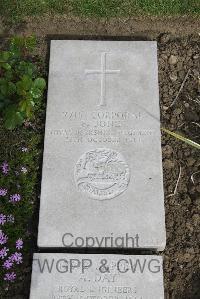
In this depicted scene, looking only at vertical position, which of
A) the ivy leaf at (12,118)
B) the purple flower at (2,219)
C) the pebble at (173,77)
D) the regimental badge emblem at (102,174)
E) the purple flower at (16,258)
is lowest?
the purple flower at (16,258)

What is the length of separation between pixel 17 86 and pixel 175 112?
4.46ft

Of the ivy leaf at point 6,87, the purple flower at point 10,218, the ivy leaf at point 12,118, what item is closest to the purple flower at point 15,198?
the purple flower at point 10,218

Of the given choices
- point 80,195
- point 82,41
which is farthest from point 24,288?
point 82,41

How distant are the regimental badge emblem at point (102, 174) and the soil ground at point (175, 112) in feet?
1.40

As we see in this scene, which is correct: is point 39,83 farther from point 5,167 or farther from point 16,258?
point 16,258

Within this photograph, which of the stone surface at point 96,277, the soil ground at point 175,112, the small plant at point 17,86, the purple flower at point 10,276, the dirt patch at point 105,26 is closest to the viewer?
the stone surface at point 96,277

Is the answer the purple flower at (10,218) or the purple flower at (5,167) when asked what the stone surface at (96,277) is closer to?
the purple flower at (10,218)

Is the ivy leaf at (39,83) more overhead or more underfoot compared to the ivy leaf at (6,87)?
more overhead

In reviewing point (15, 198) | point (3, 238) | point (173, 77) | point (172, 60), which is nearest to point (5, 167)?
point (15, 198)

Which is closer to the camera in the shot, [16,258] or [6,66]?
[16,258]

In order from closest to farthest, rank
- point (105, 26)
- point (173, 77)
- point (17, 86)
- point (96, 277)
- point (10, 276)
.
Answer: point (96, 277), point (10, 276), point (17, 86), point (173, 77), point (105, 26)

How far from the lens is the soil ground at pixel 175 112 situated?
3.61 metres

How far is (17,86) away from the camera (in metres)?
3.78

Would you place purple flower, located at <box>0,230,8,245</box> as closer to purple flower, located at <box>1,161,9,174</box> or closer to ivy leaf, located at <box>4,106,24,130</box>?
purple flower, located at <box>1,161,9,174</box>
